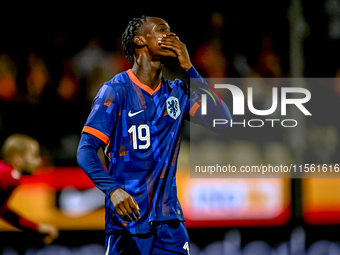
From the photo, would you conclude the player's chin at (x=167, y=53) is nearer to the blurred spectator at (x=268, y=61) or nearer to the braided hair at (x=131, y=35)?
the braided hair at (x=131, y=35)

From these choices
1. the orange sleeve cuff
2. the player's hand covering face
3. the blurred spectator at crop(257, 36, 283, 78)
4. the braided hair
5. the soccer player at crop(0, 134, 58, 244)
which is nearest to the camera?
the orange sleeve cuff

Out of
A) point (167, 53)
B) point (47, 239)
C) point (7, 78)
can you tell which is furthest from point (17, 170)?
point (167, 53)

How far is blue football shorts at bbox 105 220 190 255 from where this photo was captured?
1.51m

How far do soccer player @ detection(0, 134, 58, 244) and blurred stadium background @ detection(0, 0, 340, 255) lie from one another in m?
0.06

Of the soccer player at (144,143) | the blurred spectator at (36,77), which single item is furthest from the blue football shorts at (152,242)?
the blurred spectator at (36,77)

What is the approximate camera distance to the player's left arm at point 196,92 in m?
1.60

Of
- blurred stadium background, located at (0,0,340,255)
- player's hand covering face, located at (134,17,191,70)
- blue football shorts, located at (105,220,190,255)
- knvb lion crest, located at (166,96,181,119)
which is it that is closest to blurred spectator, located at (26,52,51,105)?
blurred stadium background, located at (0,0,340,255)

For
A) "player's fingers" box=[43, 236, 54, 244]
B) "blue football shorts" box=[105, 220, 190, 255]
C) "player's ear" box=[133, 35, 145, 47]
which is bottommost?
"player's fingers" box=[43, 236, 54, 244]

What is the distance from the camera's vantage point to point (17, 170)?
311 cm

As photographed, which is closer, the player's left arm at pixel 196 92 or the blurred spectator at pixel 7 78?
the player's left arm at pixel 196 92

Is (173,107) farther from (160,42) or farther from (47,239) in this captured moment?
(47,239)

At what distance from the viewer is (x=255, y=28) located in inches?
131

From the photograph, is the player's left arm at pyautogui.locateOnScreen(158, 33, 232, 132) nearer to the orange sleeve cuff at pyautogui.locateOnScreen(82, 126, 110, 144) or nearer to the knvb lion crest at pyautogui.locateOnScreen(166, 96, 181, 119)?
the knvb lion crest at pyautogui.locateOnScreen(166, 96, 181, 119)

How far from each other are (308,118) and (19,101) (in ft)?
8.18
